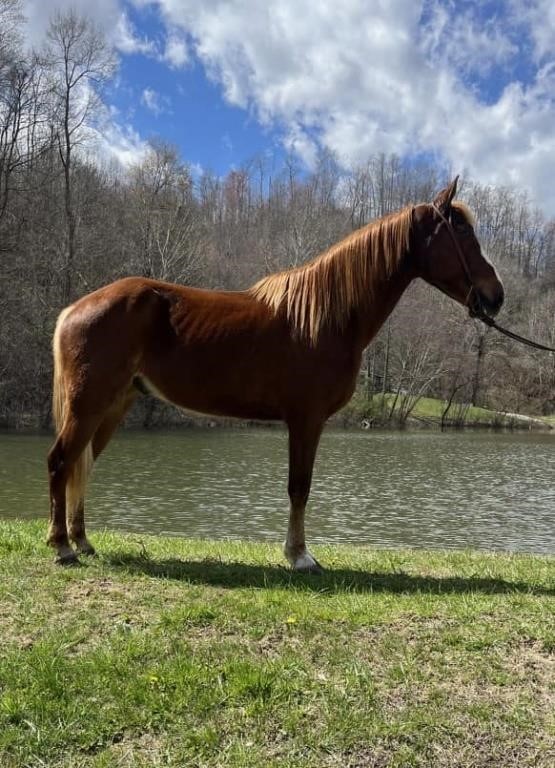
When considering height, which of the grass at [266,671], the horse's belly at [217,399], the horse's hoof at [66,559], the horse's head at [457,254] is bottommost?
the grass at [266,671]

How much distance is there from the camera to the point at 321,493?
16047 mm

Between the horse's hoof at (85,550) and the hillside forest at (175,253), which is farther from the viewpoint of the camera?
the hillside forest at (175,253)

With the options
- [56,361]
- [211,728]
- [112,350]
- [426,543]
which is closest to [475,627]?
[211,728]

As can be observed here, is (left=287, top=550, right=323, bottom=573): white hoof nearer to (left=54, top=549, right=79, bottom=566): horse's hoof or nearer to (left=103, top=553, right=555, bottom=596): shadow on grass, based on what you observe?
(left=103, top=553, right=555, bottom=596): shadow on grass

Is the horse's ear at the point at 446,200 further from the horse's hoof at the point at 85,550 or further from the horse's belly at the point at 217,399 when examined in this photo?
the horse's hoof at the point at 85,550

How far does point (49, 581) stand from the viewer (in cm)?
423

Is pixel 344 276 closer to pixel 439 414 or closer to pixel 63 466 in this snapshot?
pixel 63 466

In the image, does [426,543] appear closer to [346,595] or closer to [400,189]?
[346,595]

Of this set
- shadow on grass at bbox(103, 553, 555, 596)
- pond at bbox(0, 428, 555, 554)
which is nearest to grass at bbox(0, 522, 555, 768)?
shadow on grass at bbox(103, 553, 555, 596)

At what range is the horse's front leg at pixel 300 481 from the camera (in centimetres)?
488

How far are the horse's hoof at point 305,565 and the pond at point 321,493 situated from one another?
5.83 m

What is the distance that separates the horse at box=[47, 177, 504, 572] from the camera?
4.84m

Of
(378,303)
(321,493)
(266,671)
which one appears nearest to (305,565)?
(266,671)

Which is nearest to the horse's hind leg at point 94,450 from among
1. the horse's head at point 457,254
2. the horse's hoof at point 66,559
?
the horse's hoof at point 66,559
